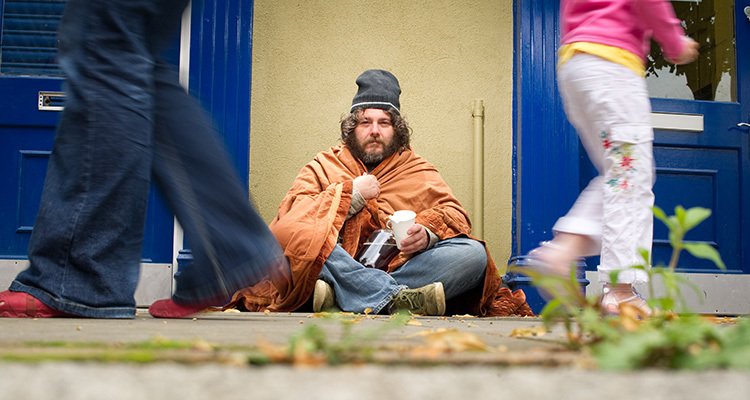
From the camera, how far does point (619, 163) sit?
2246 mm

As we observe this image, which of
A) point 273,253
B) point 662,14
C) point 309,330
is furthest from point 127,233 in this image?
point 662,14

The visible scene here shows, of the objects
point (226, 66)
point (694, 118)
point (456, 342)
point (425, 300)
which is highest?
point (226, 66)

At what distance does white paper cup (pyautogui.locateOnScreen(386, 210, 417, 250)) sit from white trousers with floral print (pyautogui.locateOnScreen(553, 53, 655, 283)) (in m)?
0.89

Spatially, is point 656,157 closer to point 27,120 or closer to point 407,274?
point 407,274

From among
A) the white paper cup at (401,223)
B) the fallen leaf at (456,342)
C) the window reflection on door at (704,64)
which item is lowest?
the fallen leaf at (456,342)

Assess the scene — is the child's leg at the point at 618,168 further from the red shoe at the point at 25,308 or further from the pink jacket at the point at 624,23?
the red shoe at the point at 25,308

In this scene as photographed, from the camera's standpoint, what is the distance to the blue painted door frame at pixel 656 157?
12.6 ft

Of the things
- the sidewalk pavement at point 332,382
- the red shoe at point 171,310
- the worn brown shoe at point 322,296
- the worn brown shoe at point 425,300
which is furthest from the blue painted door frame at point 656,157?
the sidewalk pavement at point 332,382

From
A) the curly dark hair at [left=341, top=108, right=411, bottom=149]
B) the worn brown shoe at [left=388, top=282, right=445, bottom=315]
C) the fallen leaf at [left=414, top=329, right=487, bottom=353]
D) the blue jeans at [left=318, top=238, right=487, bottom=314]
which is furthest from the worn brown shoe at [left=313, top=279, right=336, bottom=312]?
the fallen leaf at [left=414, top=329, right=487, bottom=353]

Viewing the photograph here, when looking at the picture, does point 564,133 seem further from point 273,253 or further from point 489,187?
point 273,253

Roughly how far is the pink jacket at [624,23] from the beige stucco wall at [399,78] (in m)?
2.29

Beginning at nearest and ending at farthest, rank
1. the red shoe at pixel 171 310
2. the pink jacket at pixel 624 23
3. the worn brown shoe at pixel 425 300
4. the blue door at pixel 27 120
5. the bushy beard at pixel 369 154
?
the red shoe at pixel 171 310 → the pink jacket at pixel 624 23 → the worn brown shoe at pixel 425 300 → the bushy beard at pixel 369 154 → the blue door at pixel 27 120

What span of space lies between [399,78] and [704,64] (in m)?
1.76

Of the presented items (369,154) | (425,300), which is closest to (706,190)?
(369,154)
